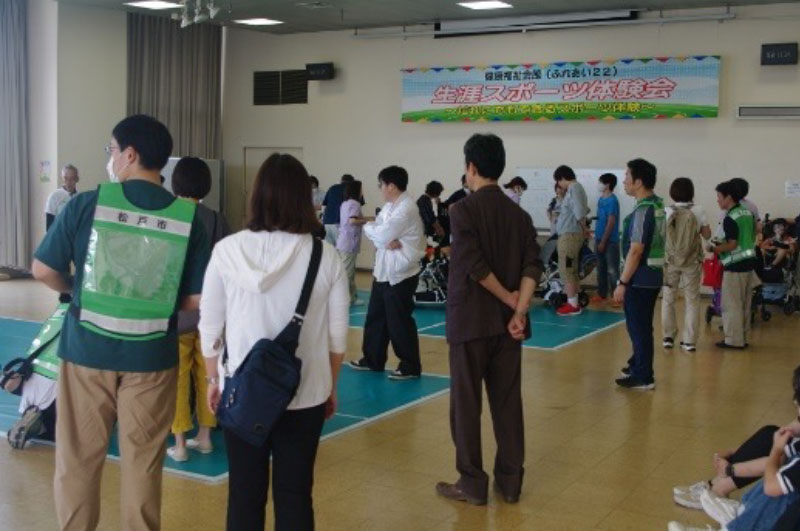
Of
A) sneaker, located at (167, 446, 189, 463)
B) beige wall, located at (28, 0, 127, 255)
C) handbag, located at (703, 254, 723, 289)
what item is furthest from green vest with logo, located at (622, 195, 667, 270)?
beige wall, located at (28, 0, 127, 255)

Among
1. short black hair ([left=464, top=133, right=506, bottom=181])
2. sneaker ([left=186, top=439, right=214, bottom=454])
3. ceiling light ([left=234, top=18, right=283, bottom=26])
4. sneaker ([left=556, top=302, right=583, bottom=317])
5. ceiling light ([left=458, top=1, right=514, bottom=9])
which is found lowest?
sneaker ([left=556, top=302, right=583, bottom=317])

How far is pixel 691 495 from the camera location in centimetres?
450

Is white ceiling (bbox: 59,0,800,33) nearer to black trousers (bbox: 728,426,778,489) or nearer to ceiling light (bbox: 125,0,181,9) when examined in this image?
ceiling light (bbox: 125,0,181,9)

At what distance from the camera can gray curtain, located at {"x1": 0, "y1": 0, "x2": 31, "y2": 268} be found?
43.4 feet

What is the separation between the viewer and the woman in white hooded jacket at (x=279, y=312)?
2949 millimetres

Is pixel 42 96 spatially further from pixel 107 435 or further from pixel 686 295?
pixel 107 435

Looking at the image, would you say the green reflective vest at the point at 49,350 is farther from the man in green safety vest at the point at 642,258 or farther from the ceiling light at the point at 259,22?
the ceiling light at the point at 259,22

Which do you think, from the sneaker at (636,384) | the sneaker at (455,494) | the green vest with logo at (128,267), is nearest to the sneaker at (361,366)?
the sneaker at (636,384)

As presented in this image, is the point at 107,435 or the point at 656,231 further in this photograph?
the point at 656,231

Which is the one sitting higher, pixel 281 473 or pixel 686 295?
pixel 281 473

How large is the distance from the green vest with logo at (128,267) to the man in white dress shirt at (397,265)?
369cm

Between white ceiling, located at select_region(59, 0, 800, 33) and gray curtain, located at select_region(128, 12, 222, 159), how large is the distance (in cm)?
64

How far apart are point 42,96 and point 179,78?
2471 mm

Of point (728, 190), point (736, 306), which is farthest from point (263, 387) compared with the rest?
point (736, 306)
